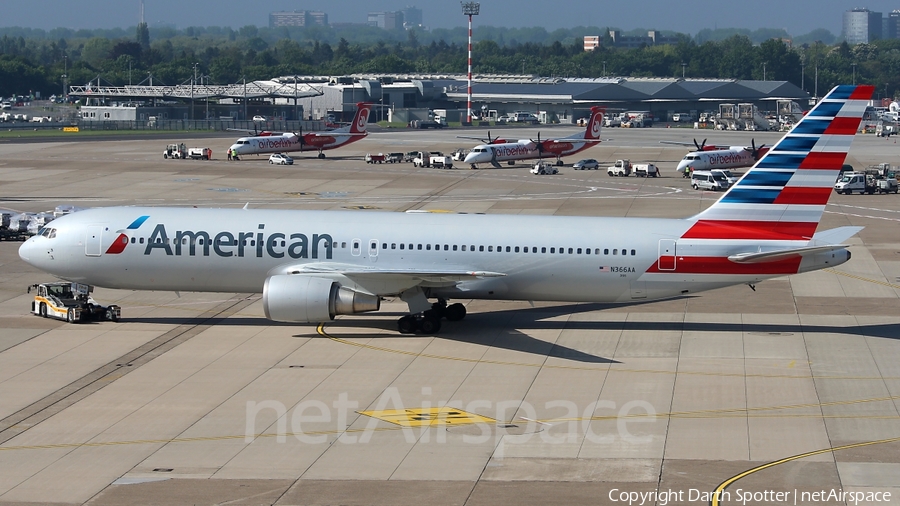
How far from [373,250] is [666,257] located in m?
11.4

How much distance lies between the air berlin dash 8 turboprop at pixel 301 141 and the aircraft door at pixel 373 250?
8814cm

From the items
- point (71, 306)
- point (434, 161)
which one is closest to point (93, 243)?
point (71, 306)

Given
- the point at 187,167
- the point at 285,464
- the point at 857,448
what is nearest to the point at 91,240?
the point at 285,464

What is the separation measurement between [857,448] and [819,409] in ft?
12.2

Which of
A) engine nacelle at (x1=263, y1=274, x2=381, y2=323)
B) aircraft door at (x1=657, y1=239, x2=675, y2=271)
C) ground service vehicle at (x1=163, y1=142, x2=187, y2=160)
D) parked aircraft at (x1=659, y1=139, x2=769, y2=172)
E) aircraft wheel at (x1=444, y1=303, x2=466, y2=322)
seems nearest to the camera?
engine nacelle at (x1=263, y1=274, x2=381, y2=323)

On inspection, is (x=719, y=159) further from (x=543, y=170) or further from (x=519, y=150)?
(x=519, y=150)

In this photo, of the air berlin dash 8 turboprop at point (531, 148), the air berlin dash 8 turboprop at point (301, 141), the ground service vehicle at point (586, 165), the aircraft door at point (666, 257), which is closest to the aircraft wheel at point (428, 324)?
the aircraft door at point (666, 257)

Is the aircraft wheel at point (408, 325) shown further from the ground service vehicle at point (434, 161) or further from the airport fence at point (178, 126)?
the airport fence at point (178, 126)

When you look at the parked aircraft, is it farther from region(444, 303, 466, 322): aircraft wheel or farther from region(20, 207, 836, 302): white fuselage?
region(444, 303, 466, 322): aircraft wheel

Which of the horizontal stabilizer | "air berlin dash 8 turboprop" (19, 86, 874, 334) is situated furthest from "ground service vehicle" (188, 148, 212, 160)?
the horizontal stabilizer

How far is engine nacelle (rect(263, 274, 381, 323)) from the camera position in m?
38.8

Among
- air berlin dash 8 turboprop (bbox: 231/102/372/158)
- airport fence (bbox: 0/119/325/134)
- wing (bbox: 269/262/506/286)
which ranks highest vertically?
airport fence (bbox: 0/119/325/134)

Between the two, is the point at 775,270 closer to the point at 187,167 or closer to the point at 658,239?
the point at 658,239

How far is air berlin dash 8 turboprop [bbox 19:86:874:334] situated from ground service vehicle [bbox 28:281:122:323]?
1.05m
